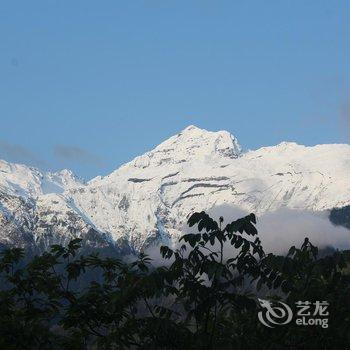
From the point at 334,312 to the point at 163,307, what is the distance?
417 cm

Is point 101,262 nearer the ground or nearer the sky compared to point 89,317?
nearer the sky

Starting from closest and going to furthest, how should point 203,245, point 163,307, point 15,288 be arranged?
1. point 203,245
2. point 163,307
3. point 15,288

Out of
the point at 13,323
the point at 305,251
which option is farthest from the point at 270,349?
the point at 13,323

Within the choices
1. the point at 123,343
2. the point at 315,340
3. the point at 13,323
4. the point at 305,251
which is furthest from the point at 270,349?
the point at 13,323

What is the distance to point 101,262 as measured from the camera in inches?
926

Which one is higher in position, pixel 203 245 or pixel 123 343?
pixel 203 245

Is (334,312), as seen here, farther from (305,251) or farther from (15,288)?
(15,288)

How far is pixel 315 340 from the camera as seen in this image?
18922 mm

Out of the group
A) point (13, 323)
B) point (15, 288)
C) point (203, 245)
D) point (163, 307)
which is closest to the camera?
point (203, 245)

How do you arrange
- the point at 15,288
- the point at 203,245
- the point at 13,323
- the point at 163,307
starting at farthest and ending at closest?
the point at 15,288 → the point at 13,323 → the point at 163,307 → the point at 203,245

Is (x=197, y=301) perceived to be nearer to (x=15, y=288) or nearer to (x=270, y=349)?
(x=270, y=349)

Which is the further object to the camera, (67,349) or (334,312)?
(67,349)

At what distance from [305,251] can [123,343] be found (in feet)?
16.4

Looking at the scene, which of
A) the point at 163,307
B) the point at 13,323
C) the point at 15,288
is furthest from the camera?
the point at 15,288
